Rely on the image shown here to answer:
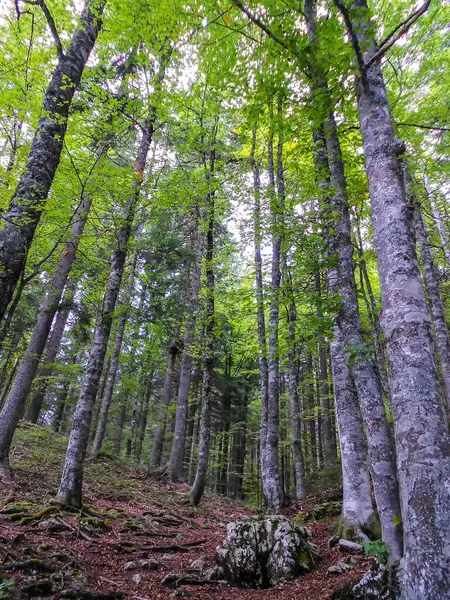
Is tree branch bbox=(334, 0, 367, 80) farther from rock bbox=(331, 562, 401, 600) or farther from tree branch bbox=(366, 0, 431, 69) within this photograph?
rock bbox=(331, 562, 401, 600)

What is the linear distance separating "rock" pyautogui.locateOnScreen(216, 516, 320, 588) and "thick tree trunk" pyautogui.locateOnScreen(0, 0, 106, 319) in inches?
179

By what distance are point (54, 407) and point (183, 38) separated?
25685mm

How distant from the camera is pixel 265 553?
485 centimetres

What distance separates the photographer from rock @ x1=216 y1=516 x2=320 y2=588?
4641 millimetres

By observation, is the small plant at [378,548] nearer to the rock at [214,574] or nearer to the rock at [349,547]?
the rock at [349,547]

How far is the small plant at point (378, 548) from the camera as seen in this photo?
2.93 meters

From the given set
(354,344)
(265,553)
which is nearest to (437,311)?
(354,344)

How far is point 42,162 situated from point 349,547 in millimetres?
7414

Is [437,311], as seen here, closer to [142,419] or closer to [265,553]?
[265,553]

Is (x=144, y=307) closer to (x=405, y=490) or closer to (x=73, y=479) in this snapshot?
(x=73, y=479)

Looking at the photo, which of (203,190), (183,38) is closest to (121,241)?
(203,190)

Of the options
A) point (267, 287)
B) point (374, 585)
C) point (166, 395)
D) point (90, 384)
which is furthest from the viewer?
point (166, 395)

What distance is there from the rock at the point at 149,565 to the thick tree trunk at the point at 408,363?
170 inches

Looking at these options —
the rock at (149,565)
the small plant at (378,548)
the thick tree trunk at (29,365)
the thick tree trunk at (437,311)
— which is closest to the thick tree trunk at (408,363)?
the small plant at (378,548)
